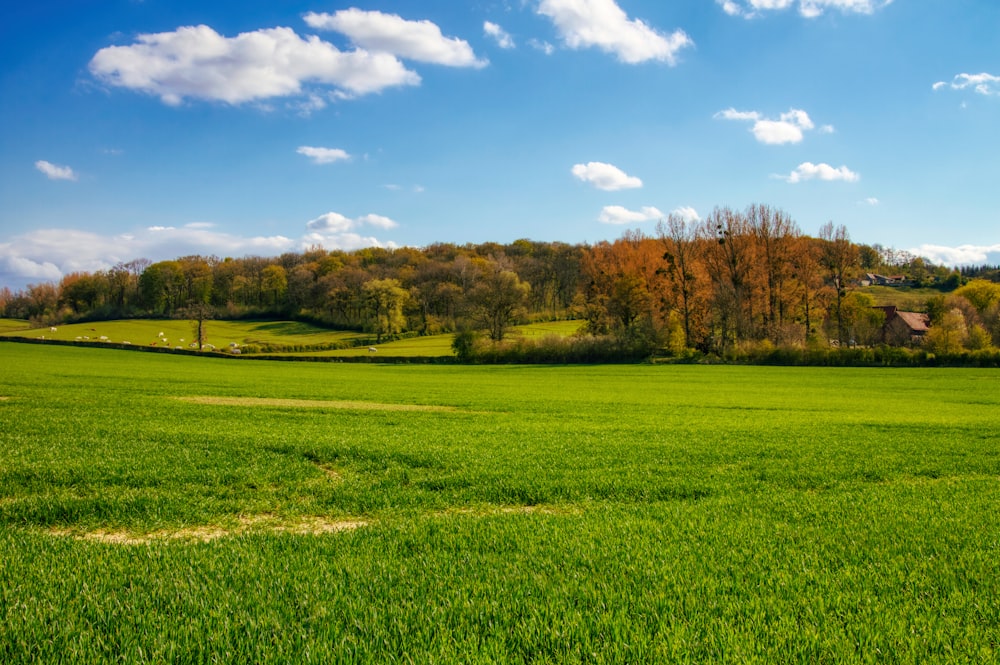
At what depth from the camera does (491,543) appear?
6934mm

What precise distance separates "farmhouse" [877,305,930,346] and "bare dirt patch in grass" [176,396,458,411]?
7538cm

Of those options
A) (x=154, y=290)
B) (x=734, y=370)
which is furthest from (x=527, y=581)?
(x=154, y=290)

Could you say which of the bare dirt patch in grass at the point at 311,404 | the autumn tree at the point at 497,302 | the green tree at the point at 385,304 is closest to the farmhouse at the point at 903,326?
the autumn tree at the point at 497,302

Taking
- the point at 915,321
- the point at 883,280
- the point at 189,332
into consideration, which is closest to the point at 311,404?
the point at 189,332

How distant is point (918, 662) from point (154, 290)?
5931 inches

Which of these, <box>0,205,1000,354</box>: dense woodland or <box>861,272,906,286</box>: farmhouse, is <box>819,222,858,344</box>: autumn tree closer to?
<box>0,205,1000,354</box>: dense woodland

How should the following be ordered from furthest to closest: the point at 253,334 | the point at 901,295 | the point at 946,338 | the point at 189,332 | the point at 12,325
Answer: the point at 901,295 < the point at 253,334 < the point at 12,325 < the point at 189,332 < the point at 946,338

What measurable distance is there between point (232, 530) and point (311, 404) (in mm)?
19601

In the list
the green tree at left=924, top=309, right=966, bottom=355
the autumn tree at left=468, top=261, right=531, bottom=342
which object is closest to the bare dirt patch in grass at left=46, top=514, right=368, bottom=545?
the autumn tree at left=468, top=261, right=531, bottom=342

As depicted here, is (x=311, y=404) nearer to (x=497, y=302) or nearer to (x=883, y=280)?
(x=497, y=302)

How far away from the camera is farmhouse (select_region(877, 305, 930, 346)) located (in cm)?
7838

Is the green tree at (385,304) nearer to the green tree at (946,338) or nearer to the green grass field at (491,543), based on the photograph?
the green tree at (946,338)

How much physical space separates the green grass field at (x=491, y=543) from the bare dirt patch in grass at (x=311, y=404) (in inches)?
292

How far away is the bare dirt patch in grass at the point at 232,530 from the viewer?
25.5 ft
